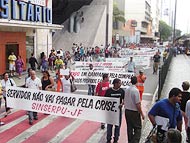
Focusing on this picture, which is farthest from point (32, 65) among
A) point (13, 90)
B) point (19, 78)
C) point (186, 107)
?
point (186, 107)

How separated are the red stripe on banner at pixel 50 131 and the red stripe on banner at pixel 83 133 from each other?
1.65 ft

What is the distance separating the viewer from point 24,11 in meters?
21.2

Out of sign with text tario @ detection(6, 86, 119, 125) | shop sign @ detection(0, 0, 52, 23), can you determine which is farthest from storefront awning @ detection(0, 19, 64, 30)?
sign with text tario @ detection(6, 86, 119, 125)

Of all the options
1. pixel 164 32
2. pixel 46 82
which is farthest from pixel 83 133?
pixel 164 32

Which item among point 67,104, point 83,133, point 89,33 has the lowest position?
point 83,133

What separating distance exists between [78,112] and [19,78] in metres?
12.4

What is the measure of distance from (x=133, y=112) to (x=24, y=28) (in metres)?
17.8

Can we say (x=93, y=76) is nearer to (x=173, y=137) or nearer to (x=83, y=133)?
(x=83, y=133)

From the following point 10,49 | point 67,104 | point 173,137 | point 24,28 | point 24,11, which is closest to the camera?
point 173,137

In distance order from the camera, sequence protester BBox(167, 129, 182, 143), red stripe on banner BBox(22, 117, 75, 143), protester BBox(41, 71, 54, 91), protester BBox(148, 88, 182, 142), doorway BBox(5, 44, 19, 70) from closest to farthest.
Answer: protester BBox(167, 129, 182, 143) < protester BBox(148, 88, 182, 142) < red stripe on banner BBox(22, 117, 75, 143) < protester BBox(41, 71, 54, 91) < doorway BBox(5, 44, 19, 70)

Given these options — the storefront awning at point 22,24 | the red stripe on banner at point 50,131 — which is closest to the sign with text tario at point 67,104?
the red stripe on banner at point 50,131

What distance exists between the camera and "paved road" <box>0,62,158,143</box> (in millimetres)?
8109

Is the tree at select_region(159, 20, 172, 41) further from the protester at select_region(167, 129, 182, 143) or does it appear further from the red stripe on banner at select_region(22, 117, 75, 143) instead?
the protester at select_region(167, 129, 182, 143)

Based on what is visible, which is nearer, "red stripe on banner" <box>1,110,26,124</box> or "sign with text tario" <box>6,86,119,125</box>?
"sign with text tario" <box>6,86,119,125</box>
